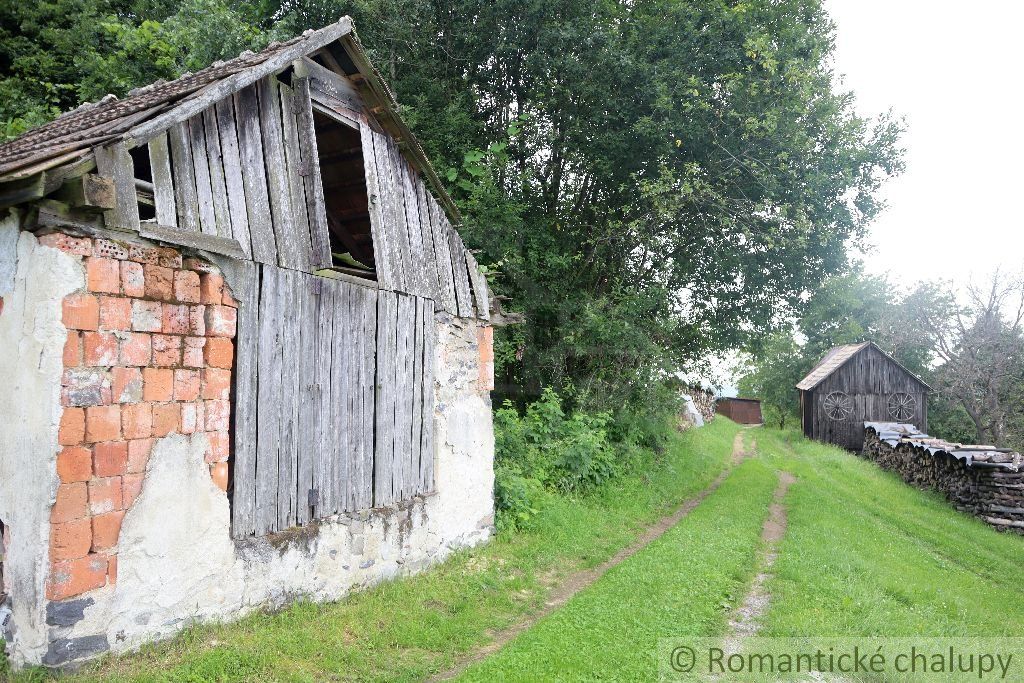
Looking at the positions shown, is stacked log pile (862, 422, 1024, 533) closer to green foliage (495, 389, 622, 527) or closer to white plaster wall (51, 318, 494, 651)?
green foliage (495, 389, 622, 527)

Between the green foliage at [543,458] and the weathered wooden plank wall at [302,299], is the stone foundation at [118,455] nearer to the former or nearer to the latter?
the weathered wooden plank wall at [302,299]

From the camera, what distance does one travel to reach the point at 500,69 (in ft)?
49.5

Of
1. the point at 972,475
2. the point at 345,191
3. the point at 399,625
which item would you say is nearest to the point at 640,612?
the point at 399,625

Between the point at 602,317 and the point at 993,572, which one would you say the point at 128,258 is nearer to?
the point at 602,317

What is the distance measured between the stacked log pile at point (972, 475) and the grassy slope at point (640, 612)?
917 cm

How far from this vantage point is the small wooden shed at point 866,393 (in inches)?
1078

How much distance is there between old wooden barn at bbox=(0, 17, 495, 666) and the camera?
4203 millimetres

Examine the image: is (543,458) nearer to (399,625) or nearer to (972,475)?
(399,625)

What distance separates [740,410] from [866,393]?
16264 millimetres

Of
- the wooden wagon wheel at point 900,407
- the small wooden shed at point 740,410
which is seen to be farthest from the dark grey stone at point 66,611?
the small wooden shed at point 740,410

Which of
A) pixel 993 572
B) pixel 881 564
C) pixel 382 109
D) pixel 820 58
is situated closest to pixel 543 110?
pixel 820 58

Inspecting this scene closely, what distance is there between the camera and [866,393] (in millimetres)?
27547

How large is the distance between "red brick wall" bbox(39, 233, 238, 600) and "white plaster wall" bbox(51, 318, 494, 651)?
14 cm

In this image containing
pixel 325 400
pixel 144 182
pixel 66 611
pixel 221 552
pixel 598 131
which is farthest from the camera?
pixel 598 131
